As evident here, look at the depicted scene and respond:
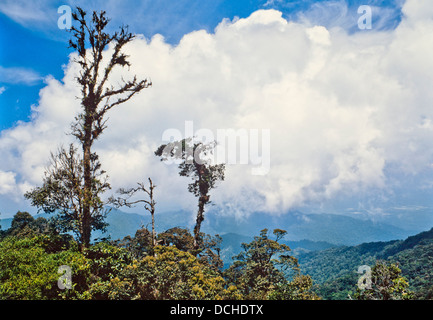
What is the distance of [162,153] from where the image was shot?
24.0 meters

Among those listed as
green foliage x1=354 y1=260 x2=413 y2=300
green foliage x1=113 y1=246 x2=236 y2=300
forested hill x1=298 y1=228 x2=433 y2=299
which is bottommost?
forested hill x1=298 y1=228 x2=433 y2=299

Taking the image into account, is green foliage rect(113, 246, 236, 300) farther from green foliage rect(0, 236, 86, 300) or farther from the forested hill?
the forested hill

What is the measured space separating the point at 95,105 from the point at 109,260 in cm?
795

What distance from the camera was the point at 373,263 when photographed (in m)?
149

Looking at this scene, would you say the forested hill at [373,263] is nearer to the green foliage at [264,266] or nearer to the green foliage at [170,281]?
the green foliage at [264,266]

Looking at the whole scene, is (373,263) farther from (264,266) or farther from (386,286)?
(386,286)

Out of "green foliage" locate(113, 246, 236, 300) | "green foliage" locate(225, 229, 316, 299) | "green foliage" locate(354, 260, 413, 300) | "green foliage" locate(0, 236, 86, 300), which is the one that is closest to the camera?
"green foliage" locate(354, 260, 413, 300)

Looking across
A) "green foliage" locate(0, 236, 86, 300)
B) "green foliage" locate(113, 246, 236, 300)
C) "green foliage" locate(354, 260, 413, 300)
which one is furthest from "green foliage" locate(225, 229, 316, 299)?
"green foliage" locate(0, 236, 86, 300)

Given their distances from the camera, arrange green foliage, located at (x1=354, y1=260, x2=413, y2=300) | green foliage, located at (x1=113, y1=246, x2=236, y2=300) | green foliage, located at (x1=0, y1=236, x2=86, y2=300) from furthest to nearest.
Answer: green foliage, located at (x1=113, y1=246, x2=236, y2=300), green foliage, located at (x1=0, y1=236, x2=86, y2=300), green foliage, located at (x1=354, y1=260, x2=413, y2=300)

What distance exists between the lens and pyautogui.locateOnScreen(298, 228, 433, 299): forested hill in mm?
71519

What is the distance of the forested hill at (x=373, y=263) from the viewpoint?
71.5m

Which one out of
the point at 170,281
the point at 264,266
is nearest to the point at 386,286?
the point at 170,281

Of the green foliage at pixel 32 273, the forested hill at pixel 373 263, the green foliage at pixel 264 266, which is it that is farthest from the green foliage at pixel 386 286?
the forested hill at pixel 373 263
